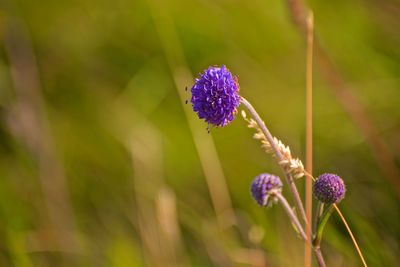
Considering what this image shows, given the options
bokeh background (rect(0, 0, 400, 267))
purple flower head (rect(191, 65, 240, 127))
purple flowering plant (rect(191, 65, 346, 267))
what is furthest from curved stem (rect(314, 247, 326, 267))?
bokeh background (rect(0, 0, 400, 267))

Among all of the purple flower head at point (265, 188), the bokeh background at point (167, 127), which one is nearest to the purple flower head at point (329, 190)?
the purple flower head at point (265, 188)

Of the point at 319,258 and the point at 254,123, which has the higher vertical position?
the point at 254,123

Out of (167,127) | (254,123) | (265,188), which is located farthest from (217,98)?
(167,127)

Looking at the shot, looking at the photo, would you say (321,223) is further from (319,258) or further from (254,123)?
(254,123)

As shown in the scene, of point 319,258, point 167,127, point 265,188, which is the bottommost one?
point 319,258

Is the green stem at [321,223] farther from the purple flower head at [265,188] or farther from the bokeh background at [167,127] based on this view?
the bokeh background at [167,127]

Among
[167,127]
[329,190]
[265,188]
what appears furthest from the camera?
[167,127]

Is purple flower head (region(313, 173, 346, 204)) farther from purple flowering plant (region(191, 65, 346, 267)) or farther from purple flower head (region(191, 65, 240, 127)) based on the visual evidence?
purple flower head (region(191, 65, 240, 127))
